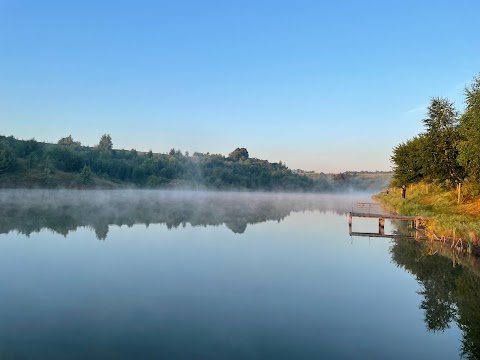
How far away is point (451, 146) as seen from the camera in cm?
4738

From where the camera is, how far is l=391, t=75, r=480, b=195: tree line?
116 feet

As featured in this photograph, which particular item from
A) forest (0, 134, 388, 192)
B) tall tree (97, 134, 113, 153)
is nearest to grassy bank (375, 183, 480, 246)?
forest (0, 134, 388, 192)

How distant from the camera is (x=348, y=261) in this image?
2589cm

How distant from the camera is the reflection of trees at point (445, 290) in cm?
1397

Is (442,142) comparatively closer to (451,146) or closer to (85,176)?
(451,146)

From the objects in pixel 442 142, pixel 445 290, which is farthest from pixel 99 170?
pixel 445 290

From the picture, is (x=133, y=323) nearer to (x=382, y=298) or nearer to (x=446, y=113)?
(x=382, y=298)

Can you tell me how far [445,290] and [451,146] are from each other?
3378 centimetres

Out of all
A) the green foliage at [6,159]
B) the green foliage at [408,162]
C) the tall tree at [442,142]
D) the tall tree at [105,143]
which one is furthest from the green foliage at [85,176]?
the tall tree at [442,142]

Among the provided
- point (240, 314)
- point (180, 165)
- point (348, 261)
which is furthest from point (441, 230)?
point (180, 165)

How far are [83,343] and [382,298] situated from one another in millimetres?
12346

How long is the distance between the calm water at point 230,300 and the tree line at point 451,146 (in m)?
11.1

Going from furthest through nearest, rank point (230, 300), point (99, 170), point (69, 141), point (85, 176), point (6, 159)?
point (69, 141) < point (99, 170) < point (85, 176) < point (6, 159) < point (230, 300)

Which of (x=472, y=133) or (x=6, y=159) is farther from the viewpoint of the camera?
(x=6, y=159)
